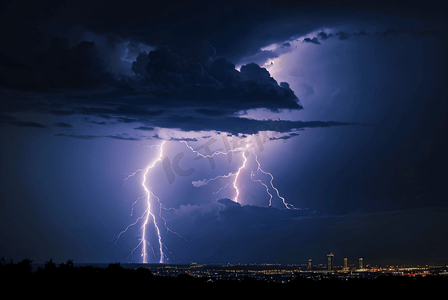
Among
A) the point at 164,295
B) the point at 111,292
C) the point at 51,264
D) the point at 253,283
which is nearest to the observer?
the point at 111,292

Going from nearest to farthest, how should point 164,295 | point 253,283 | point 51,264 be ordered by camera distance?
point 164,295
point 253,283
point 51,264

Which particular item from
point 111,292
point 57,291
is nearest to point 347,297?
point 111,292

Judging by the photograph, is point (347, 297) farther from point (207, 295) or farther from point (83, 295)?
point (83, 295)

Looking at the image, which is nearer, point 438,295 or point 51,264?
point 438,295

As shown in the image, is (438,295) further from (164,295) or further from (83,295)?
(83,295)

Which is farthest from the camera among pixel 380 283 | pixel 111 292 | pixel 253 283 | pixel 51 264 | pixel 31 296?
pixel 51 264

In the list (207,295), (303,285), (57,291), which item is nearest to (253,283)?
(303,285)

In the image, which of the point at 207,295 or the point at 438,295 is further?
the point at 207,295

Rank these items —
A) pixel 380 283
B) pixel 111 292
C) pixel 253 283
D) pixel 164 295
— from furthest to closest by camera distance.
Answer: pixel 253 283 < pixel 380 283 < pixel 164 295 < pixel 111 292

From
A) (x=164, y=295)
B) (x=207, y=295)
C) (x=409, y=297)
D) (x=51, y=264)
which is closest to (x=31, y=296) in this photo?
(x=164, y=295)
